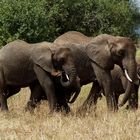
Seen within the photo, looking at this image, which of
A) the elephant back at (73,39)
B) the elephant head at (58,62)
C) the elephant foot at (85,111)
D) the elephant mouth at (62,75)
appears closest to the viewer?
the elephant foot at (85,111)

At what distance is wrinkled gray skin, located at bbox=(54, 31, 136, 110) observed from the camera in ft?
40.6

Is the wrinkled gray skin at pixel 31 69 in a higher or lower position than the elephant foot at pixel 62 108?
higher

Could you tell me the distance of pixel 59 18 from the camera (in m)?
48.4

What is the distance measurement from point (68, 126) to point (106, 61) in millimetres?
3225

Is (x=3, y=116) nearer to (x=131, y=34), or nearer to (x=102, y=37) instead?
(x=102, y=37)

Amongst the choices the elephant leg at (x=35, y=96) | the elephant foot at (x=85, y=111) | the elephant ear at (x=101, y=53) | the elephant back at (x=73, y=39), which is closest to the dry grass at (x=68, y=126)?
the elephant foot at (x=85, y=111)

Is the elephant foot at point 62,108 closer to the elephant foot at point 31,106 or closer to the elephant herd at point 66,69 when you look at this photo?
the elephant herd at point 66,69

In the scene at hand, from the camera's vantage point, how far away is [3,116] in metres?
12.0

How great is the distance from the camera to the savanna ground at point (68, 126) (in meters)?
8.95

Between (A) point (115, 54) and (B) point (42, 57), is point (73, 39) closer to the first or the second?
(B) point (42, 57)

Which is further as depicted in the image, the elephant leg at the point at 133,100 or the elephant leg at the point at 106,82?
the elephant leg at the point at 133,100

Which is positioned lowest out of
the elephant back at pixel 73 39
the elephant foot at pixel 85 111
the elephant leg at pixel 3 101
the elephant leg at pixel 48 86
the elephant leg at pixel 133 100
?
the elephant leg at pixel 133 100

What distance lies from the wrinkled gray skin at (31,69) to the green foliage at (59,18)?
26.3 meters

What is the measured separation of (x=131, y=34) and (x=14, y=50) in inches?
1902
